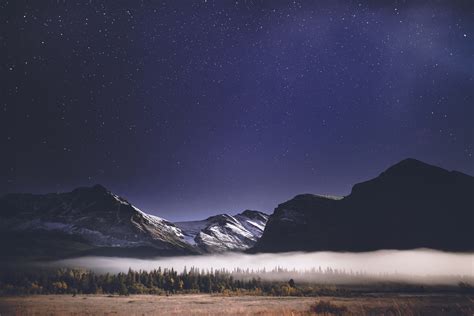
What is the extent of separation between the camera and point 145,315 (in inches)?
1411

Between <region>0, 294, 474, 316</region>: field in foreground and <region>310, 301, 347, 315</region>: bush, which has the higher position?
<region>310, 301, 347, 315</region>: bush

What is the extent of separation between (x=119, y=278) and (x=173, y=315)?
415ft

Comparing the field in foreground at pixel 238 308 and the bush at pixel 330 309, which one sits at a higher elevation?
the bush at pixel 330 309

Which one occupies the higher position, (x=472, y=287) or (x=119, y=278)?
(x=119, y=278)

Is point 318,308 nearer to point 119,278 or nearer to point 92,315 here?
point 92,315

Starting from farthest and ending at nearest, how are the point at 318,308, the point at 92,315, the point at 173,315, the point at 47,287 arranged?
the point at 47,287 < the point at 92,315 < the point at 173,315 < the point at 318,308

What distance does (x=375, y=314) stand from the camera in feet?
94.0

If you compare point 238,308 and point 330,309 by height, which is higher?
point 330,309

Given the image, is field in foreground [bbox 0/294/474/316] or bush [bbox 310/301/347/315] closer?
bush [bbox 310/301/347/315]

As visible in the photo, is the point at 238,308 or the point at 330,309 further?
the point at 238,308

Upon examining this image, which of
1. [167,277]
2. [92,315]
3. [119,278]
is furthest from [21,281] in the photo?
[92,315]

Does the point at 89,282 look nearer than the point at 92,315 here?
No

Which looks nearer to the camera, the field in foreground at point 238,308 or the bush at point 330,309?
the bush at point 330,309

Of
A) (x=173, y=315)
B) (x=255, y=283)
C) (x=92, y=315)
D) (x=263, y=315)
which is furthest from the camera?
(x=255, y=283)
